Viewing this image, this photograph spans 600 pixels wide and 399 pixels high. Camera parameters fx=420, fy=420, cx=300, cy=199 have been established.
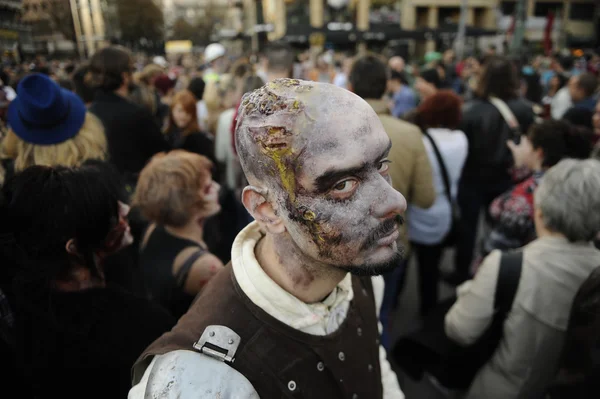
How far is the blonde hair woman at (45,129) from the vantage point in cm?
203

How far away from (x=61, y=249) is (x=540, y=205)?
1.92 meters

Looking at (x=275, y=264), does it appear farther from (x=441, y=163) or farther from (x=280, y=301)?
(x=441, y=163)

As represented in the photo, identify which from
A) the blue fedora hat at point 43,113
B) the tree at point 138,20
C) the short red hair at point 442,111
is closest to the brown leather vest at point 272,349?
the blue fedora hat at point 43,113

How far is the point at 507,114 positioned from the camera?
3.70 meters

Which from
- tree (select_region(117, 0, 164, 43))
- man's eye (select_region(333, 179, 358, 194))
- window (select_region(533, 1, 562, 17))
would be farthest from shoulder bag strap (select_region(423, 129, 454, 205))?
window (select_region(533, 1, 562, 17))

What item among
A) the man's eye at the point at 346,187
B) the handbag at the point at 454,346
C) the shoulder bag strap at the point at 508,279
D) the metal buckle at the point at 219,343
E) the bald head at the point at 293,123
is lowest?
the handbag at the point at 454,346

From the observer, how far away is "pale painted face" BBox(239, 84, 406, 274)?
0.96 m

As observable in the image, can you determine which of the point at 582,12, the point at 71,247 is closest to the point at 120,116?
the point at 71,247

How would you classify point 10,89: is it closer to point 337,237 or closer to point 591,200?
point 337,237

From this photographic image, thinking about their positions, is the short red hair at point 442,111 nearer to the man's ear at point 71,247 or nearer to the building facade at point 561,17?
the man's ear at point 71,247

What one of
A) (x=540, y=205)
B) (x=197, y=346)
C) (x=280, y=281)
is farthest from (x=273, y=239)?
(x=540, y=205)

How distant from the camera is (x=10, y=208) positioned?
126cm

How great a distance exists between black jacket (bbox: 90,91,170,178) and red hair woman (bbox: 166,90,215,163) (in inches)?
30.9

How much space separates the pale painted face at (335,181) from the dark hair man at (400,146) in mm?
1639
